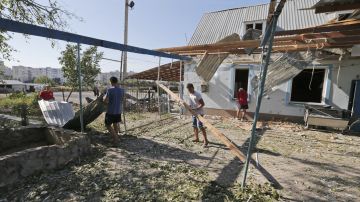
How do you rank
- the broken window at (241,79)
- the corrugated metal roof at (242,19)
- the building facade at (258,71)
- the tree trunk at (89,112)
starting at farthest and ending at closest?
the corrugated metal roof at (242,19)
the broken window at (241,79)
the building facade at (258,71)
the tree trunk at (89,112)

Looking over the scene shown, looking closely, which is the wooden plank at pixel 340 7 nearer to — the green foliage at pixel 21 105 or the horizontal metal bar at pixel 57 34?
the horizontal metal bar at pixel 57 34

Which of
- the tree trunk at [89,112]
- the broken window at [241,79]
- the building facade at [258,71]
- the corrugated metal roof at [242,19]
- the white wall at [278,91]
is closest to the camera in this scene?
the tree trunk at [89,112]

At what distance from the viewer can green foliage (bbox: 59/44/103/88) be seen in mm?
16938

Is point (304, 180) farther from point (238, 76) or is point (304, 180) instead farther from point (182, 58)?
point (238, 76)

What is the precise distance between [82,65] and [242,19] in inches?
462

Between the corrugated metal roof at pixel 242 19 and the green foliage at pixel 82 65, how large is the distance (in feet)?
25.4

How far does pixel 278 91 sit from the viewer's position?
1168 centimetres

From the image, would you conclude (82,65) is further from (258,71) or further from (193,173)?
(193,173)

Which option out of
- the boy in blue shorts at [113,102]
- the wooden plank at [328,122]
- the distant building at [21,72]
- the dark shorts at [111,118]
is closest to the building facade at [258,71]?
the wooden plank at [328,122]

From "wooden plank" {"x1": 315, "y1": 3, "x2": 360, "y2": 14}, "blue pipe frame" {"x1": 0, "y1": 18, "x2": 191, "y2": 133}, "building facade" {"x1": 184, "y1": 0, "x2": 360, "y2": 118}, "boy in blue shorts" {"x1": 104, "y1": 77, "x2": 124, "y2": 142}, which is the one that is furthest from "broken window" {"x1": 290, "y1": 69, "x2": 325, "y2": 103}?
"wooden plank" {"x1": 315, "y1": 3, "x2": 360, "y2": 14}

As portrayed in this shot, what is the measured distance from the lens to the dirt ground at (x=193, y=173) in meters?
4.04

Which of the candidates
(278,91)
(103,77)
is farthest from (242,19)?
(103,77)

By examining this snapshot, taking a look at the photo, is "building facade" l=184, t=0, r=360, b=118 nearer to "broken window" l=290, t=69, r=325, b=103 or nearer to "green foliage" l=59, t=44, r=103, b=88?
"broken window" l=290, t=69, r=325, b=103

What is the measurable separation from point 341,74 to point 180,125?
7.31 m
